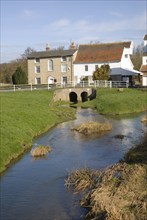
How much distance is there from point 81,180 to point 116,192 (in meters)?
3.21

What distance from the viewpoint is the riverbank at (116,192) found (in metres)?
12.1

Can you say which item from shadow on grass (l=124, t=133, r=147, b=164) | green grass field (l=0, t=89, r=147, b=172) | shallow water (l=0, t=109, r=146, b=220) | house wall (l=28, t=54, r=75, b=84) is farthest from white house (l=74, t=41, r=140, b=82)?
shadow on grass (l=124, t=133, r=147, b=164)

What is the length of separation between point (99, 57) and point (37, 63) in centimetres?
1274

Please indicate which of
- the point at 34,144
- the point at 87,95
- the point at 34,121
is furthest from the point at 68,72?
the point at 34,144

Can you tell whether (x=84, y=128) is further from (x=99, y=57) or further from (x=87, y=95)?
(x=99, y=57)

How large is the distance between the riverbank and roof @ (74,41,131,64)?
53.7 m

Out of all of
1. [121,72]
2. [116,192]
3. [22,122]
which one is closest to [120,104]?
[22,122]

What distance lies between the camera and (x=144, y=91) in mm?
53281

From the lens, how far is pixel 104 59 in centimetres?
7006

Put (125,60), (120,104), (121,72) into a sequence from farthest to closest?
(125,60), (121,72), (120,104)

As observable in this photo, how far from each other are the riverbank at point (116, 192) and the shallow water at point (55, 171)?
2.31ft

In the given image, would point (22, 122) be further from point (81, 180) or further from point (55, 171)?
point (81, 180)

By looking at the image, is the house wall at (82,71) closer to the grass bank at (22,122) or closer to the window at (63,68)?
the window at (63,68)

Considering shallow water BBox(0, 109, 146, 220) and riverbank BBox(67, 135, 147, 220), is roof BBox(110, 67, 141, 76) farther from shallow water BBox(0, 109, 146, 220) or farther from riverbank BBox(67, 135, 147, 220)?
riverbank BBox(67, 135, 147, 220)
